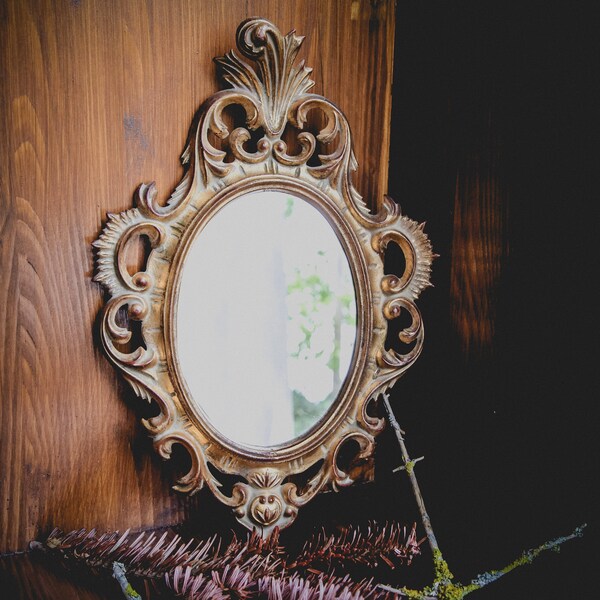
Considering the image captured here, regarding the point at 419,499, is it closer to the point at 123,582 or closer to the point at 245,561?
the point at 245,561

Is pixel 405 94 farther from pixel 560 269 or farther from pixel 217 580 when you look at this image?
pixel 217 580

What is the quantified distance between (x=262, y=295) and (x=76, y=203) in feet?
0.76

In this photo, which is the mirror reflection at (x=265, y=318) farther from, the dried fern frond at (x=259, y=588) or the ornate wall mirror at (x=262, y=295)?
the dried fern frond at (x=259, y=588)

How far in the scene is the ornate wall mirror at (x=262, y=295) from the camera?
669mm

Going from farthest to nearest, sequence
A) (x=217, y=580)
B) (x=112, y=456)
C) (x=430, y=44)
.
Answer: (x=430, y=44) → (x=112, y=456) → (x=217, y=580)

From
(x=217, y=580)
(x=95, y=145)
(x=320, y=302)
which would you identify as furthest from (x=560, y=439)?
(x=95, y=145)

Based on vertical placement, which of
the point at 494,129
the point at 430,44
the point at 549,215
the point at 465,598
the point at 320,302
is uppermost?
the point at 430,44

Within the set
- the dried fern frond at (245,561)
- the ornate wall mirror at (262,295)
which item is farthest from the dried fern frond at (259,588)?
the ornate wall mirror at (262,295)

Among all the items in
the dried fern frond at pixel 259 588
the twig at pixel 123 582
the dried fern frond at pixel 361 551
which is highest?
the twig at pixel 123 582

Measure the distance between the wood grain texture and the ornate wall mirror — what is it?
0.12 feet

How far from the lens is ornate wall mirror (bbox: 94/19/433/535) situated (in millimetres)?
669

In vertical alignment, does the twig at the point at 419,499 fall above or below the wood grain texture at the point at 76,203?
below

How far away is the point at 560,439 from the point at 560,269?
0.68 ft

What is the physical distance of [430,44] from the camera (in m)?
0.82
